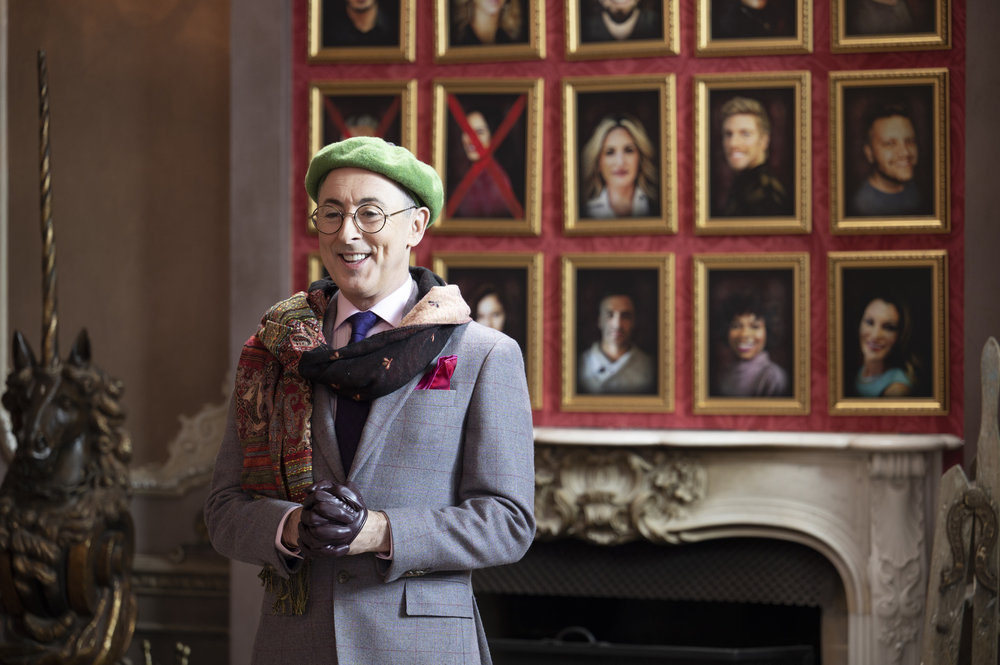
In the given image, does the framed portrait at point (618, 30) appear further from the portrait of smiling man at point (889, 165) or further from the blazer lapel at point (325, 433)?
the blazer lapel at point (325, 433)

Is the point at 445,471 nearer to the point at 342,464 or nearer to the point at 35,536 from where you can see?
the point at 342,464

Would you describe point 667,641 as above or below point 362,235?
below

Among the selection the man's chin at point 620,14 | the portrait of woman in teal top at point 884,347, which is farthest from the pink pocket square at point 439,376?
the man's chin at point 620,14

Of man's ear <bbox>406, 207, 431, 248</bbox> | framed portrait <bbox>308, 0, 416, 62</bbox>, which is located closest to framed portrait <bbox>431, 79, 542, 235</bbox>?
framed portrait <bbox>308, 0, 416, 62</bbox>

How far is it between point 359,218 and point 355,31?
2605 mm

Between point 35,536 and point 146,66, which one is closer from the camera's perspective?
point 35,536

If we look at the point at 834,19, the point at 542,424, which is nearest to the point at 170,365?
the point at 542,424

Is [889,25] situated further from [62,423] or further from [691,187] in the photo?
[62,423]

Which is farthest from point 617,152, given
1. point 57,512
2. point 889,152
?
point 57,512

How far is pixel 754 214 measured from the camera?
399 cm

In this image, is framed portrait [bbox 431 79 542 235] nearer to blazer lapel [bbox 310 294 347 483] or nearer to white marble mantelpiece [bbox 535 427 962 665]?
white marble mantelpiece [bbox 535 427 962 665]

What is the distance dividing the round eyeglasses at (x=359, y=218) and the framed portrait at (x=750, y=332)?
235 centimetres

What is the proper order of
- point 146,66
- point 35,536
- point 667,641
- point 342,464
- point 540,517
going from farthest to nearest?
point 146,66
point 667,641
point 540,517
point 35,536
point 342,464

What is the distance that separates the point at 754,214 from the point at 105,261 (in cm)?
254
